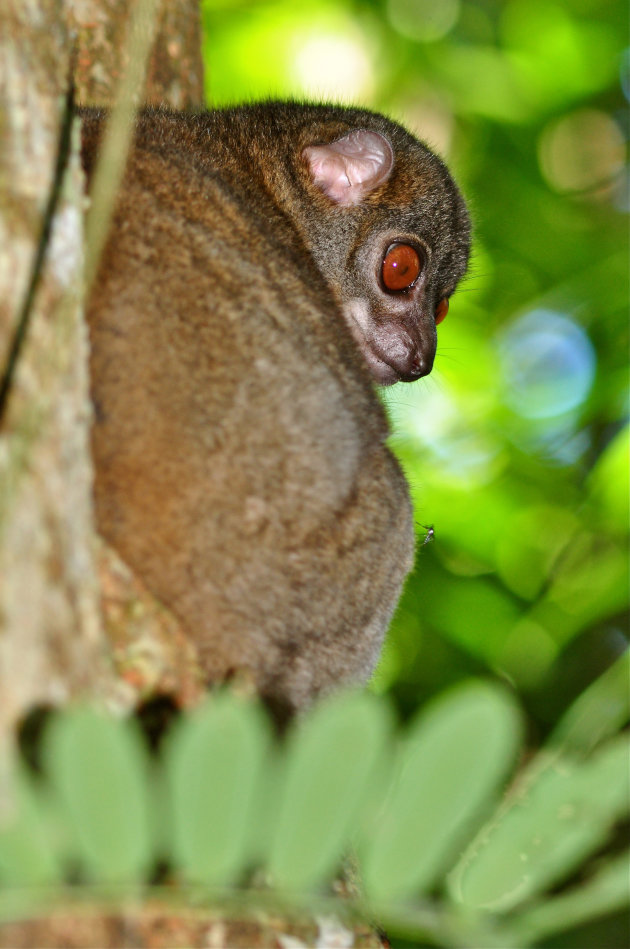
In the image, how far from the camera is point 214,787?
1.43 m

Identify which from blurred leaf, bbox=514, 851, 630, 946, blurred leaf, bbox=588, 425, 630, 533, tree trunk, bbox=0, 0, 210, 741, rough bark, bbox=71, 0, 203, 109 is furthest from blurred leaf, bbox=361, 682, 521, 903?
blurred leaf, bbox=588, 425, 630, 533

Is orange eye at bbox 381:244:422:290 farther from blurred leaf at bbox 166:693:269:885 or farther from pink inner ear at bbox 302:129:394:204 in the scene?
blurred leaf at bbox 166:693:269:885

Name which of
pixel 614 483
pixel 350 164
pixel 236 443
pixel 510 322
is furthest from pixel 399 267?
pixel 510 322

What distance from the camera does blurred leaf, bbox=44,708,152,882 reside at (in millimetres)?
1382

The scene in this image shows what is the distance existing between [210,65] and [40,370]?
6.85 m

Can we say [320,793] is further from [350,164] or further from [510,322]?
[510,322]

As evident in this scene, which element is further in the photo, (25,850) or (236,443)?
(236,443)

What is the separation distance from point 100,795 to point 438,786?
459 mm

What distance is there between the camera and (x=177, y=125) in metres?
3.56

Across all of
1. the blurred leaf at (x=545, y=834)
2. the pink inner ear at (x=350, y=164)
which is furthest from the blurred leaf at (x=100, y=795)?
the pink inner ear at (x=350, y=164)

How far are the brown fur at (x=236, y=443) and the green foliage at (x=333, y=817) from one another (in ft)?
2.13

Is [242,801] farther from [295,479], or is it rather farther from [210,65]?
[210,65]

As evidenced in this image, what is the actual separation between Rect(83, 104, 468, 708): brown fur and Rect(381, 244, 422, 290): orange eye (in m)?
1.69

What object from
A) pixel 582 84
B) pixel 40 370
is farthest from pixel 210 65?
pixel 40 370
